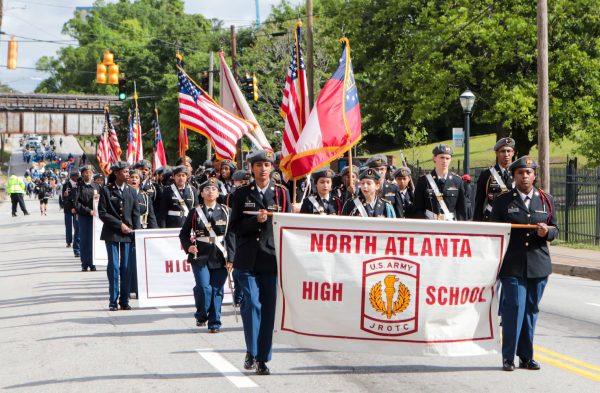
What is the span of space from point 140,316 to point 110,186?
6.72 feet

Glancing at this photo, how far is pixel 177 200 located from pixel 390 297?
6.77 meters

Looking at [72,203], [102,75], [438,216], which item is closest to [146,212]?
[438,216]

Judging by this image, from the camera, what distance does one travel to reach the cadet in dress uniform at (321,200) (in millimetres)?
11836

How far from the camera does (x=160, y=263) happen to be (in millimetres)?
13938

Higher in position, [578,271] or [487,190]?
[487,190]

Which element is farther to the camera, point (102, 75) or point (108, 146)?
point (108, 146)

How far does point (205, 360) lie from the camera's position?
31.3 ft

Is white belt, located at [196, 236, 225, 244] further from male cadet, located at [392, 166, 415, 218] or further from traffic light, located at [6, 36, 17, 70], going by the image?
traffic light, located at [6, 36, 17, 70]

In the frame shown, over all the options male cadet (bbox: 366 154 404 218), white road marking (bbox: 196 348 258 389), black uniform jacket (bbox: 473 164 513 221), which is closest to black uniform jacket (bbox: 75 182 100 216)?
male cadet (bbox: 366 154 404 218)

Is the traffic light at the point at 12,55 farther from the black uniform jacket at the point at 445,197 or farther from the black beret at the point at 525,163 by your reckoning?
the black beret at the point at 525,163

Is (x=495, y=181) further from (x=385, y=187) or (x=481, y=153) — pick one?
(x=481, y=153)

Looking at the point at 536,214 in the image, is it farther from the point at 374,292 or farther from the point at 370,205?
the point at 370,205

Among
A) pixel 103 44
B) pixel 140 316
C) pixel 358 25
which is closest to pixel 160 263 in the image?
pixel 140 316

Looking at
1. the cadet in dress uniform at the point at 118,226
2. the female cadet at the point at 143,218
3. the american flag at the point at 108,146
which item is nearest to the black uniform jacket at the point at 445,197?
the cadet in dress uniform at the point at 118,226
